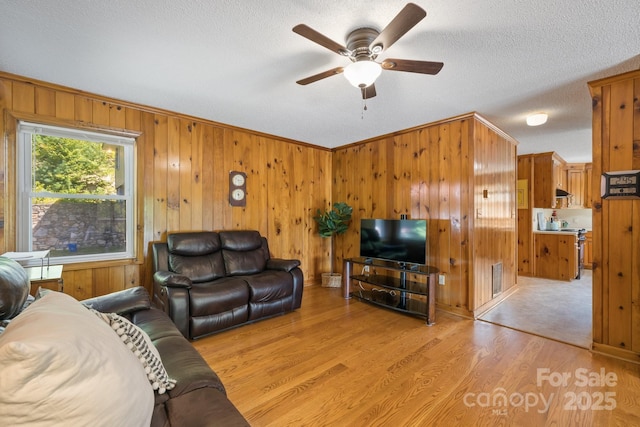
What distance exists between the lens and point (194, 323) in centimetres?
256

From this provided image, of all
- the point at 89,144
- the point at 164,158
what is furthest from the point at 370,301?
the point at 89,144

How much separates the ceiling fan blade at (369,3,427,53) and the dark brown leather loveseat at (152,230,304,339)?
245cm

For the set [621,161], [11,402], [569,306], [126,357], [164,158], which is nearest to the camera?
[11,402]

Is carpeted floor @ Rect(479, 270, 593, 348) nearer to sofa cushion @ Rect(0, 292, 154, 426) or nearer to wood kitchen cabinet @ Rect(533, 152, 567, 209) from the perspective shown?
wood kitchen cabinet @ Rect(533, 152, 567, 209)

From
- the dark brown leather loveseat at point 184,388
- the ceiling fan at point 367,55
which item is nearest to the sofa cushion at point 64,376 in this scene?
the dark brown leather loveseat at point 184,388

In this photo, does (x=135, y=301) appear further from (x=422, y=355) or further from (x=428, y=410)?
(x=422, y=355)

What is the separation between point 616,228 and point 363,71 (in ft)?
8.18

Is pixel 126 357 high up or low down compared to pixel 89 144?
down

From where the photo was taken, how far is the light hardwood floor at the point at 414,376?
167cm

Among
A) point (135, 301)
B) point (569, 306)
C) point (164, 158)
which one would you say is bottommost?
point (569, 306)

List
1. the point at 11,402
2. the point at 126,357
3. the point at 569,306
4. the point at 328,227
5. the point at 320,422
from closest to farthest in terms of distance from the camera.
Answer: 1. the point at 11,402
2. the point at 126,357
3. the point at 320,422
4. the point at 569,306
5. the point at 328,227

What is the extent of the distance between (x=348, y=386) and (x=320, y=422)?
15.0 inches

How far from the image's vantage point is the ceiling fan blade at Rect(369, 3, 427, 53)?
1.31m

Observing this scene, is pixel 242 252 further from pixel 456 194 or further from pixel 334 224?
pixel 456 194
